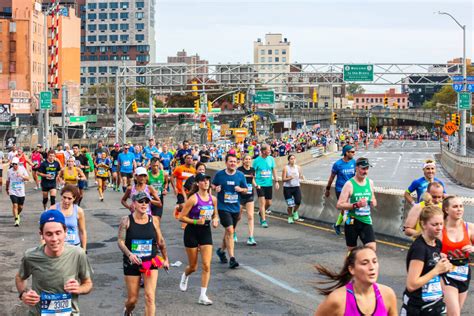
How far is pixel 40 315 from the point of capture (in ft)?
20.2

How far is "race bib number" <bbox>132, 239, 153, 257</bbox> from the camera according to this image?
8.30 meters

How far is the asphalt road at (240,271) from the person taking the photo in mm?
9984

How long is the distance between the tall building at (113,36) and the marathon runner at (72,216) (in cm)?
14505

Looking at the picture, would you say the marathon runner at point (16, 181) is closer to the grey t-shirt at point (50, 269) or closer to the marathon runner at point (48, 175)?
the marathon runner at point (48, 175)

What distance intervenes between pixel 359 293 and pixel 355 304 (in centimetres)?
9

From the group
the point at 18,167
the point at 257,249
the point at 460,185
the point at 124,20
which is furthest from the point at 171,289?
the point at 124,20

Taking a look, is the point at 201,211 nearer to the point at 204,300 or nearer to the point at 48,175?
the point at 204,300

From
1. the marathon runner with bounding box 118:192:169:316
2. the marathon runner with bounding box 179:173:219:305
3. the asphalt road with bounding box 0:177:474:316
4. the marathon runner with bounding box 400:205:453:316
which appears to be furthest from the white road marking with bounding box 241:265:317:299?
the marathon runner with bounding box 400:205:453:316

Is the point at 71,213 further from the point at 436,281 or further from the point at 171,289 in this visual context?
the point at 436,281

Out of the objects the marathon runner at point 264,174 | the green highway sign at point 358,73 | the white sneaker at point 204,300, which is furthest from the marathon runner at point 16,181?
the green highway sign at point 358,73

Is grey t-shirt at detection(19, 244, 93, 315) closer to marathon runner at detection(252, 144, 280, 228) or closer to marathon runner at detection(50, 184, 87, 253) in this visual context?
marathon runner at detection(50, 184, 87, 253)

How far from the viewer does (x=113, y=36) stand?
513ft

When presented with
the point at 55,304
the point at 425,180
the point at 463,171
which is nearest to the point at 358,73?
the point at 463,171

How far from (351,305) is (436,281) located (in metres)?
2.00
